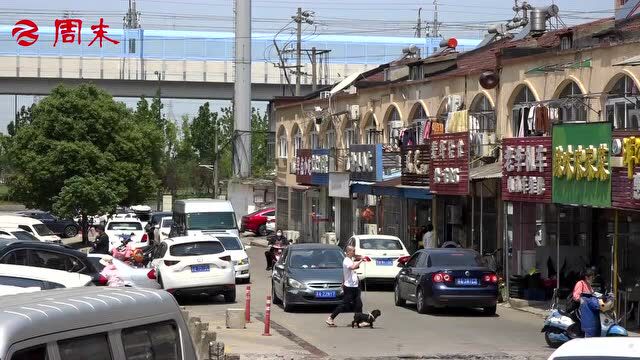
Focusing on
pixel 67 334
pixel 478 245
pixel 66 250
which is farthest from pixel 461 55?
pixel 67 334

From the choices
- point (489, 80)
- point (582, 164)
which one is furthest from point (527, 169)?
point (489, 80)

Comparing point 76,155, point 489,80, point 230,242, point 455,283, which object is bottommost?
point 455,283

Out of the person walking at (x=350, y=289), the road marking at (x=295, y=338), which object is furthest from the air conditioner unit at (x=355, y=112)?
the person walking at (x=350, y=289)

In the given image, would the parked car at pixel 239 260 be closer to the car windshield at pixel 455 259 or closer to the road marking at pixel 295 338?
the road marking at pixel 295 338

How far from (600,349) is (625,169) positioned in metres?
14.5

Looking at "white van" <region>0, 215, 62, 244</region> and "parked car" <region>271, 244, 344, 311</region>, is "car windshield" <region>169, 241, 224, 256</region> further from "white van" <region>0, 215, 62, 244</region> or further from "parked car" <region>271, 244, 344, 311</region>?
→ "white van" <region>0, 215, 62, 244</region>

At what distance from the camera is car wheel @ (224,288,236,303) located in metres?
26.8

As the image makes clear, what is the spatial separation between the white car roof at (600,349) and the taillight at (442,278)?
17.0 meters

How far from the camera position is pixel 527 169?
80.9ft

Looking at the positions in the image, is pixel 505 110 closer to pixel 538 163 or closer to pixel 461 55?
pixel 538 163

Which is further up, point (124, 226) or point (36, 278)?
point (36, 278)

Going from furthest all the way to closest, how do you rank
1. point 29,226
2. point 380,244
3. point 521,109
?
1. point 29,226
2. point 380,244
3. point 521,109

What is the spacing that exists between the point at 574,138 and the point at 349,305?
5702 millimetres

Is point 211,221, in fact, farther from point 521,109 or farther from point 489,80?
point 521,109
